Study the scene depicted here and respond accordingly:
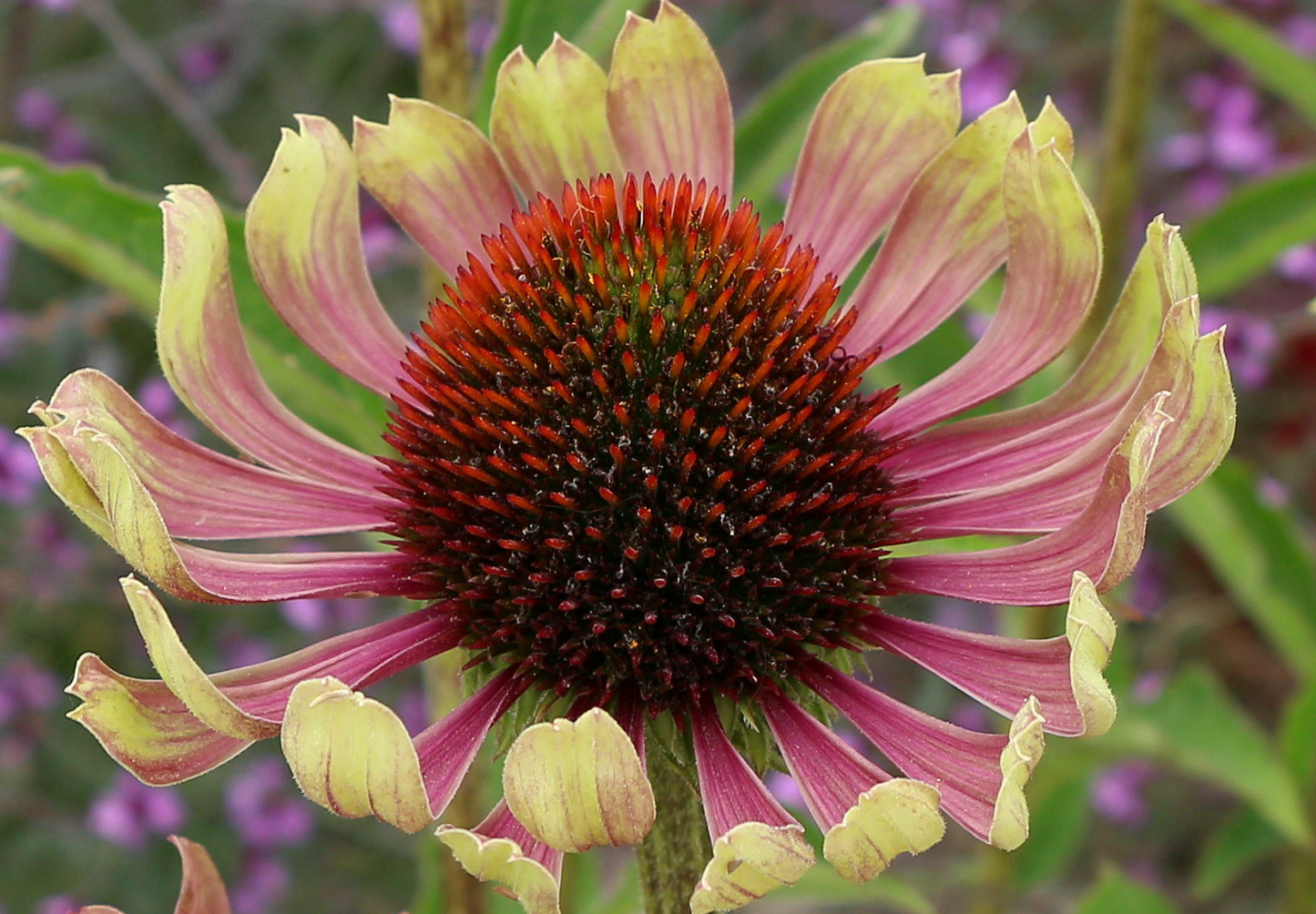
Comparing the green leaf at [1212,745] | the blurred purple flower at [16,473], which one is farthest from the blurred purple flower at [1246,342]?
the blurred purple flower at [16,473]

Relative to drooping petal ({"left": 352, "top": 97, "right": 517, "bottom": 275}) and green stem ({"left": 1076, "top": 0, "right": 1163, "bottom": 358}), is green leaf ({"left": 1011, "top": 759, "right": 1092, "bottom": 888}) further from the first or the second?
drooping petal ({"left": 352, "top": 97, "right": 517, "bottom": 275})

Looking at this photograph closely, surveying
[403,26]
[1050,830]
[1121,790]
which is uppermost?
[403,26]

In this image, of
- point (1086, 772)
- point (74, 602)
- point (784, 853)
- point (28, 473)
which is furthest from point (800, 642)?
point (74, 602)

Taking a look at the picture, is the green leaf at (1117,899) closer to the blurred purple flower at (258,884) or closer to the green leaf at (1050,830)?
the green leaf at (1050,830)

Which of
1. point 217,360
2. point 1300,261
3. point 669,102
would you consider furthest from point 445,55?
point 1300,261

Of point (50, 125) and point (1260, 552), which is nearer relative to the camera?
point (1260, 552)

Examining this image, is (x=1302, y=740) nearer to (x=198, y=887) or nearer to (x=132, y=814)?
(x=198, y=887)

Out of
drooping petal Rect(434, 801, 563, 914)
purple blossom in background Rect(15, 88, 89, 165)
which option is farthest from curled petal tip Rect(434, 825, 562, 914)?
purple blossom in background Rect(15, 88, 89, 165)
